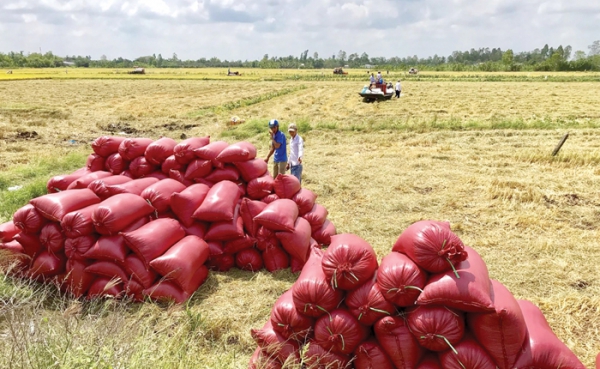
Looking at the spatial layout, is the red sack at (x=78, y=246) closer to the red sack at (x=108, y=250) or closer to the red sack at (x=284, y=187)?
the red sack at (x=108, y=250)

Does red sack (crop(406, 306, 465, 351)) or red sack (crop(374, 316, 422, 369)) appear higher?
red sack (crop(406, 306, 465, 351))

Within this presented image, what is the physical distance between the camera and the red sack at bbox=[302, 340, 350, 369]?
2.79 meters

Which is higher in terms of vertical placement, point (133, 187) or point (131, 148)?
point (131, 148)

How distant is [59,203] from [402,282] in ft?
12.2

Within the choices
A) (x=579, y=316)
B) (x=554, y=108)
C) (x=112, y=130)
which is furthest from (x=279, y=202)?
(x=554, y=108)

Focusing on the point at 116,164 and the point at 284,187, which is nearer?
the point at 284,187

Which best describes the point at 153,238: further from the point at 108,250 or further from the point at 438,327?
the point at 438,327

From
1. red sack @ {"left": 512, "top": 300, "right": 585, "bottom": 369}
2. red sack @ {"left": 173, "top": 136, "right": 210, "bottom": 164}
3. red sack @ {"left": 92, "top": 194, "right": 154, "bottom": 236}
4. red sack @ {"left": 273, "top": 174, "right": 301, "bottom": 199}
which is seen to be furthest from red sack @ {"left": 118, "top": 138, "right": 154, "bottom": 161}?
red sack @ {"left": 512, "top": 300, "right": 585, "bottom": 369}

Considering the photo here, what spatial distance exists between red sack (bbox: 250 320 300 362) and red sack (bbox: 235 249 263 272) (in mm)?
1805

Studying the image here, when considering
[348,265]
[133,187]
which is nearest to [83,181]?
[133,187]

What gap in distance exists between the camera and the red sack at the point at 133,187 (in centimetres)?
473

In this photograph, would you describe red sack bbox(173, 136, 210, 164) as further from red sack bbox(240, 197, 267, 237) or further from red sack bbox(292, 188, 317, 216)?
red sack bbox(292, 188, 317, 216)

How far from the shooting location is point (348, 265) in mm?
2838

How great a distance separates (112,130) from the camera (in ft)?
46.1
